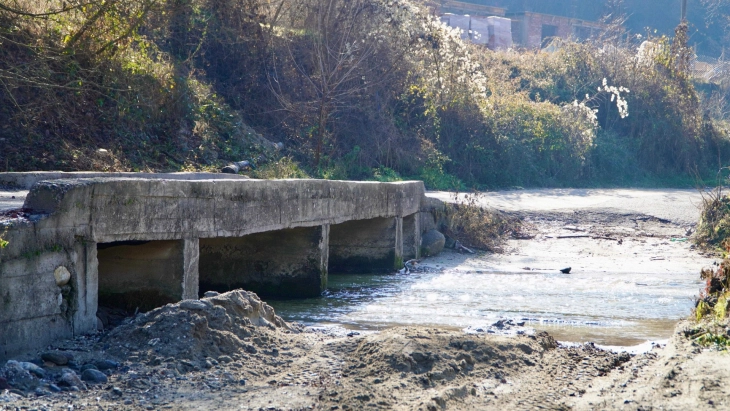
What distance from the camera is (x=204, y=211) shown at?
6.64 meters

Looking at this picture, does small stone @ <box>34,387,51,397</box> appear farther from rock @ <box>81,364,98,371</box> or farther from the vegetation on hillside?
the vegetation on hillside

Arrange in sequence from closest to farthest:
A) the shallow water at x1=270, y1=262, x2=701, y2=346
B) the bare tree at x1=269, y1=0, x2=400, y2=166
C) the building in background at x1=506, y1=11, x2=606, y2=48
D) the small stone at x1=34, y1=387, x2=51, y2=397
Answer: the small stone at x1=34, y1=387, x2=51, y2=397 < the shallow water at x1=270, y1=262, x2=701, y2=346 < the bare tree at x1=269, y1=0, x2=400, y2=166 < the building in background at x1=506, y1=11, x2=606, y2=48

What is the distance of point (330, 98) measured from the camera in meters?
17.0

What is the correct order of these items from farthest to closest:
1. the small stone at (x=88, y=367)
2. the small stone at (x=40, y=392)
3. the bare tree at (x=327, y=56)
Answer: the bare tree at (x=327, y=56) < the small stone at (x=88, y=367) < the small stone at (x=40, y=392)

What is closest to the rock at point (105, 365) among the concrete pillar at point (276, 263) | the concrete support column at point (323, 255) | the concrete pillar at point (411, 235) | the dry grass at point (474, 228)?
the concrete pillar at point (276, 263)

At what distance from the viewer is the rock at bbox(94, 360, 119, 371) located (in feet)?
15.0

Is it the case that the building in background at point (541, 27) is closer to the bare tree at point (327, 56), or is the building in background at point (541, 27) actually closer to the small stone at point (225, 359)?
the bare tree at point (327, 56)

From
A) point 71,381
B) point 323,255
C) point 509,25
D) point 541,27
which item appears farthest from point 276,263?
point 541,27

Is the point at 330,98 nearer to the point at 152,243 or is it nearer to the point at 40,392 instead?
the point at 152,243

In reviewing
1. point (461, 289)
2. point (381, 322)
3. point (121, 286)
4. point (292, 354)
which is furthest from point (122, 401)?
point (461, 289)

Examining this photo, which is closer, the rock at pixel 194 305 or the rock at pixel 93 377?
the rock at pixel 93 377

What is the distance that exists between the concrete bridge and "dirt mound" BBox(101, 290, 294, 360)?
19.2 inches

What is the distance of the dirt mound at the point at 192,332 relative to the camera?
15.9 feet

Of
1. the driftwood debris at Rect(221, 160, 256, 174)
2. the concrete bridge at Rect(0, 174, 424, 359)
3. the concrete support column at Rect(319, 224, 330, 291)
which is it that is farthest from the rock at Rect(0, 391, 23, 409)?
the driftwood debris at Rect(221, 160, 256, 174)
